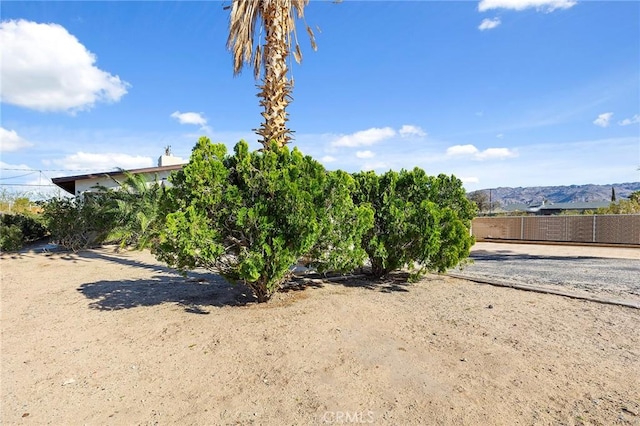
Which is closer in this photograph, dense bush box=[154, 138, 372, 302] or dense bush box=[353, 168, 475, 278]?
dense bush box=[154, 138, 372, 302]

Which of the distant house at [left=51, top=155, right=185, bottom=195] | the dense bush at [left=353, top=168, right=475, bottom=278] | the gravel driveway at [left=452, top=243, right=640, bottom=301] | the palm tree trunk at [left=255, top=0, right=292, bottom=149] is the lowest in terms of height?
the gravel driveway at [left=452, top=243, right=640, bottom=301]

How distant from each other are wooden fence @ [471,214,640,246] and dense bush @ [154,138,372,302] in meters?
16.3

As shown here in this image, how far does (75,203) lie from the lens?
1351 cm

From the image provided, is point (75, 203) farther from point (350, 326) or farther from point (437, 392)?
point (437, 392)

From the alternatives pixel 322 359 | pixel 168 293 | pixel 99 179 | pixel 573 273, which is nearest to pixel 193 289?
pixel 168 293

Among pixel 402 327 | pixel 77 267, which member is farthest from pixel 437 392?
pixel 77 267

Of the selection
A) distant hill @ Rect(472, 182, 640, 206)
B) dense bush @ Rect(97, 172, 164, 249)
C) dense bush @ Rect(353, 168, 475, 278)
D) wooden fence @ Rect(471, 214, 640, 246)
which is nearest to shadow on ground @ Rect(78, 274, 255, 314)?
dense bush @ Rect(353, 168, 475, 278)

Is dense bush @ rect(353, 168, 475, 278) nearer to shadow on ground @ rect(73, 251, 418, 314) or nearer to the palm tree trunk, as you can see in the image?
shadow on ground @ rect(73, 251, 418, 314)

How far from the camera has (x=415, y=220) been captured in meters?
6.39

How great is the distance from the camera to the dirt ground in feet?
9.00

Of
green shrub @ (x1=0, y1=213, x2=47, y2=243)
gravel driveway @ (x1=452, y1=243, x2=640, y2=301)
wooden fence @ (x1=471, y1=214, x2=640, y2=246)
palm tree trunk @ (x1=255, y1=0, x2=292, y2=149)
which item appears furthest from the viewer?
wooden fence @ (x1=471, y1=214, x2=640, y2=246)

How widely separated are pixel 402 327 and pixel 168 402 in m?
2.77

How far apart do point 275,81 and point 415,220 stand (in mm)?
5040

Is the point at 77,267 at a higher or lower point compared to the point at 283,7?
lower
